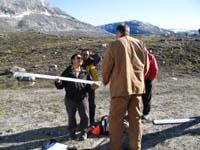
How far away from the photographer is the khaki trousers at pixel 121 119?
7.84m

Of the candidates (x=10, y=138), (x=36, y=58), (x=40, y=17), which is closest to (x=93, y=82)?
(x=10, y=138)

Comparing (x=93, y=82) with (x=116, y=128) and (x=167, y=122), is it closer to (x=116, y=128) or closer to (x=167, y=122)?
(x=116, y=128)

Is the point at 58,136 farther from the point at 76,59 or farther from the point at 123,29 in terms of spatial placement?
the point at 123,29

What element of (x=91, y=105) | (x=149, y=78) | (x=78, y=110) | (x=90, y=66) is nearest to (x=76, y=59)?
(x=90, y=66)

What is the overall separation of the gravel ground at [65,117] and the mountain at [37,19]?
256 ft

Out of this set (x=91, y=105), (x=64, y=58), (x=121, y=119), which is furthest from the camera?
(x=64, y=58)

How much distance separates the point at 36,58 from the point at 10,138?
53.6 feet

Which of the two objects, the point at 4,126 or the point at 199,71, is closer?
the point at 4,126

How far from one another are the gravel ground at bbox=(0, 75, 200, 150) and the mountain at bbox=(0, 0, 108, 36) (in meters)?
77.9

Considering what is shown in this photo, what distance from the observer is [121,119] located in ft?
25.9

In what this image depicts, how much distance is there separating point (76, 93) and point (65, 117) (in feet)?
9.73

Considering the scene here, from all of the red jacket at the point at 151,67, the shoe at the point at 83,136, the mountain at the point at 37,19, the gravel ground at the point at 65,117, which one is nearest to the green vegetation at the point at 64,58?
the gravel ground at the point at 65,117

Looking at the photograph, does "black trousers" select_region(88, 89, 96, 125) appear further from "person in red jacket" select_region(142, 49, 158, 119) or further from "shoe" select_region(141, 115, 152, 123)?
"shoe" select_region(141, 115, 152, 123)

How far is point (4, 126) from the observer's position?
11.4m
